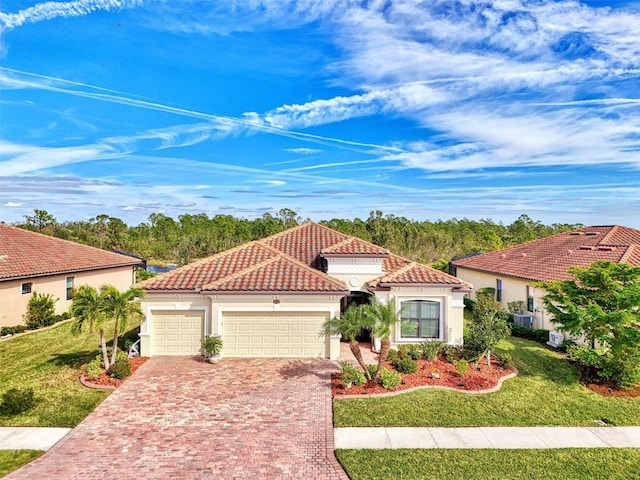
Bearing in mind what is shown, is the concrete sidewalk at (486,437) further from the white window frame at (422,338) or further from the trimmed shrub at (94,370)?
the trimmed shrub at (94,370)

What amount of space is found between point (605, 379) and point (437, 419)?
7530 millimetres

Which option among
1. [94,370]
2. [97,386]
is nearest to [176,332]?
[94,370]

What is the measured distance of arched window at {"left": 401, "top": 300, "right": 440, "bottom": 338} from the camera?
17.0 meters

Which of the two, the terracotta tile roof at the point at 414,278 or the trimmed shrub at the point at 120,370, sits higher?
the terracotta tile roof at the point at 414,278

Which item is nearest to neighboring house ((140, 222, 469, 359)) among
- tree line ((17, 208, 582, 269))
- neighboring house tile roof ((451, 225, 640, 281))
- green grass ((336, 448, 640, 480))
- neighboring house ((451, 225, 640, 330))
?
neighboring house ((451, 225, 640, 330))

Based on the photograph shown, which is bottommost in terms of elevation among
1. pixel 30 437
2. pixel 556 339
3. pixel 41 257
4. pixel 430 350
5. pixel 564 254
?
pixel 30 437

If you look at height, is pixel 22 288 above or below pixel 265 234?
below

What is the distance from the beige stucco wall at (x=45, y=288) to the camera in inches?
760

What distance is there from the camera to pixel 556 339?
717 inches

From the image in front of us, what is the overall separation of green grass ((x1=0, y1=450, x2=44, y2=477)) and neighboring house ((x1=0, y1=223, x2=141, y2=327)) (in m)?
13.2

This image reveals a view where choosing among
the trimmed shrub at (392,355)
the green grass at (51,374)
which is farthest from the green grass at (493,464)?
the green grass at (51,374)

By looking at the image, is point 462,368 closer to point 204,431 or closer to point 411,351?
point 411,351

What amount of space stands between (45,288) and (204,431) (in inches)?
696

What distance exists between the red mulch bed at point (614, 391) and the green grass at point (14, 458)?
54.7 feet
